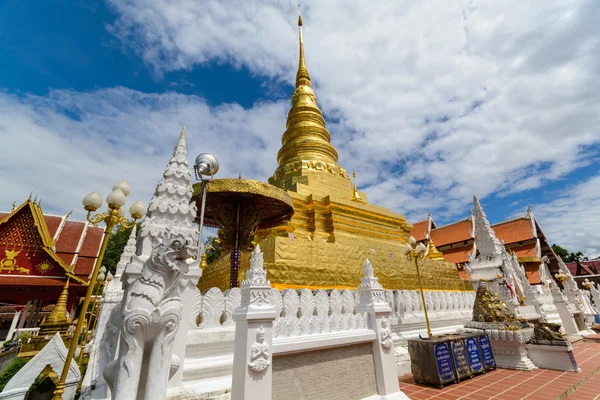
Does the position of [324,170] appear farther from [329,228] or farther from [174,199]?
[174,199]

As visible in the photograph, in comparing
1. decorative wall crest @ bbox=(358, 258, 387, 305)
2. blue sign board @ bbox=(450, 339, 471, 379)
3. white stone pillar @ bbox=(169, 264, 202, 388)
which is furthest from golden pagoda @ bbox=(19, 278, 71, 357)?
blue sign board @ bbox=(450, 339, 471, 379)

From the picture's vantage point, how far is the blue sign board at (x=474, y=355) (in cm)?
536

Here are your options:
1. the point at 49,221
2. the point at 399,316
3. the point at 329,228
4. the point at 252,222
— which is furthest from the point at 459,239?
the point at 49,221

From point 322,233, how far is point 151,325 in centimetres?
803

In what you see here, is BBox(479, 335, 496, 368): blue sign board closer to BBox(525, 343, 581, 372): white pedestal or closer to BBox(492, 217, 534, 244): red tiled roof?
BBox(525, 343, 581, 372): white pedestal

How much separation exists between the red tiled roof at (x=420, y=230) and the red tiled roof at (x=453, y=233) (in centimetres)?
83

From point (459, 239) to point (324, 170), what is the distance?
53.4 ft

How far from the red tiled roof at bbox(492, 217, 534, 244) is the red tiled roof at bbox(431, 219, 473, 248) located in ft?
6.76

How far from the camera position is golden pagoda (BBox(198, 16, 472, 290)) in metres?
7.18

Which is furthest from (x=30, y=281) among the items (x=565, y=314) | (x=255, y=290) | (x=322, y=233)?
(x=565, y=314)

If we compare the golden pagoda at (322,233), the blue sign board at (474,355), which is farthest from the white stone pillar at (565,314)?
the blue sign board at (474,355)

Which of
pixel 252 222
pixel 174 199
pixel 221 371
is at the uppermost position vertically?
pixel 252 222

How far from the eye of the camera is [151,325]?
7.26 feet

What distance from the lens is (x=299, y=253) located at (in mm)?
7383
